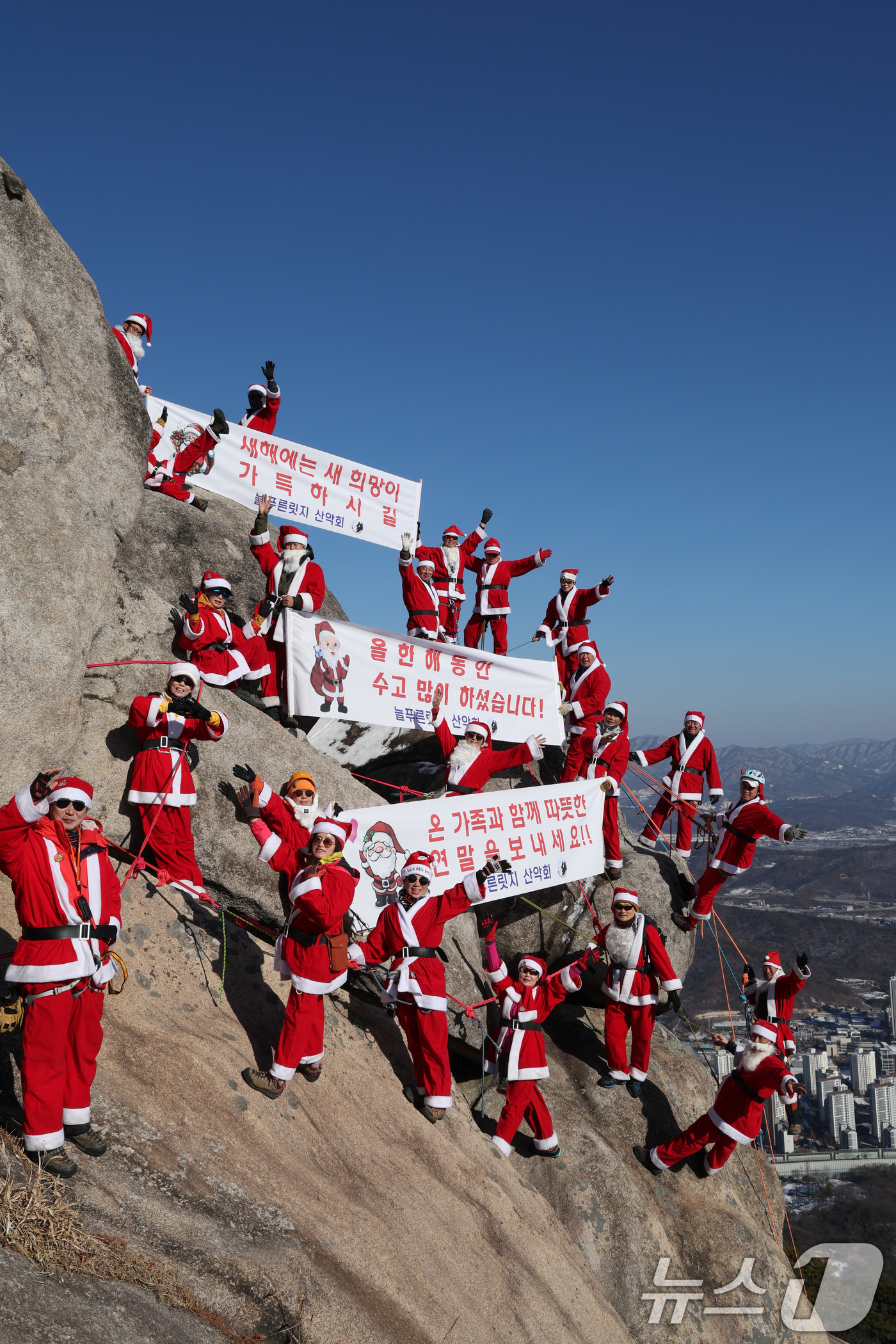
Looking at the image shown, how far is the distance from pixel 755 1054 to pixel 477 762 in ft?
18.4

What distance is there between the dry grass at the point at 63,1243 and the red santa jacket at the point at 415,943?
343 centimetres

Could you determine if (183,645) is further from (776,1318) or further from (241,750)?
(776,1318)

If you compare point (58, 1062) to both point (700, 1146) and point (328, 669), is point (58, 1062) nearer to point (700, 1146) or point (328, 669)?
point (328, 669)

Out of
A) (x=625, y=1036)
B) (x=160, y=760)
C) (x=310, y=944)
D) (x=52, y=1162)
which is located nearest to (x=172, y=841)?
(x=160, y=760)

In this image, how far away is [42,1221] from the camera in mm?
4570

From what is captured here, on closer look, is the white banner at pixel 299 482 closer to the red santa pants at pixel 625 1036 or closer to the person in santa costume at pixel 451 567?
the person in santa costume at pixel 451 567

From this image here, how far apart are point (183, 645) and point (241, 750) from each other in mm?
1724

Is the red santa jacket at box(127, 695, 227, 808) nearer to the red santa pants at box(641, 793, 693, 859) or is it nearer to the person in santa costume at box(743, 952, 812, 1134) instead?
the person in santa costume at box(743, 952, 812, 1134)

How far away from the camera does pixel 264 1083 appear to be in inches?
276

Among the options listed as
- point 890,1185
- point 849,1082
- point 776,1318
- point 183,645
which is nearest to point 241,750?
point 183,645

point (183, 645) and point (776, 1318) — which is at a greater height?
point (183, 645)

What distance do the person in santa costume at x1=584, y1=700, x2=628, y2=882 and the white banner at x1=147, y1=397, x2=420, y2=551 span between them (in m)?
5.60

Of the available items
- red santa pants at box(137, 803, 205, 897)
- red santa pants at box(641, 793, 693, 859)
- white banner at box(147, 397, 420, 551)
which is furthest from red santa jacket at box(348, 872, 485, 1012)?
white banner at box(147, 397, 420, 551)

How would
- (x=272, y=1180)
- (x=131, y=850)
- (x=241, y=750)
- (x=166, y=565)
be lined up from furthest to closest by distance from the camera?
1. (x=166, y=565)
2. (x=241, y=750)
3. (x=131, y=850)
4. (x=272, y=1180)
